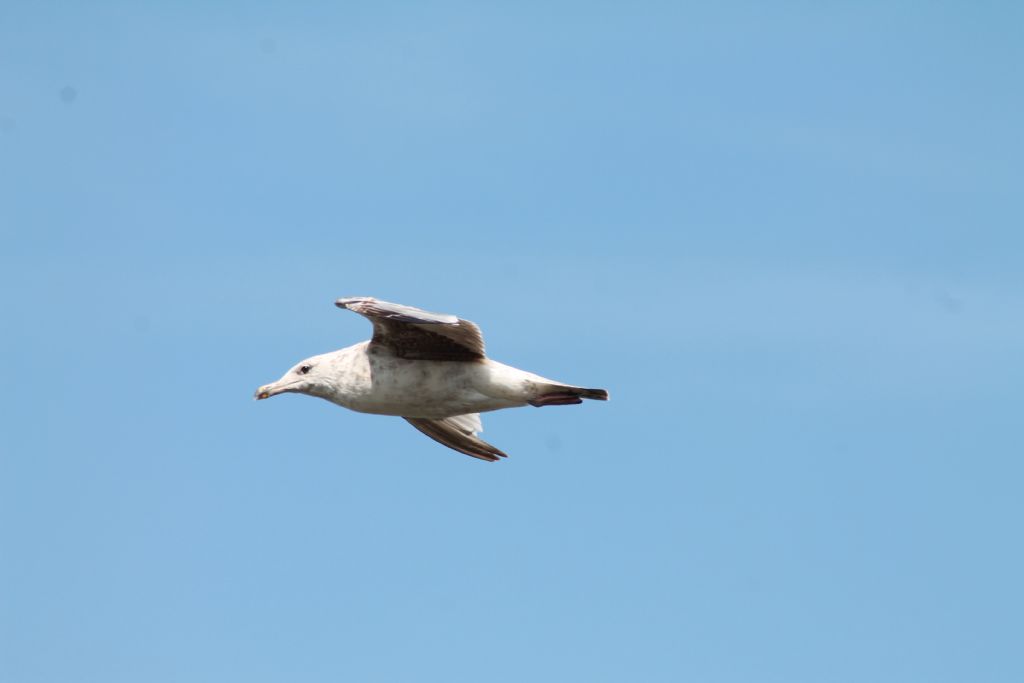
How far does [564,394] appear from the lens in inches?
1228

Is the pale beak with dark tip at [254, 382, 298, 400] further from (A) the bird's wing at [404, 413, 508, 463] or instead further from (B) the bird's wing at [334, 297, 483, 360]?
(A) the bird's wing at [404, 413, 508, 463]

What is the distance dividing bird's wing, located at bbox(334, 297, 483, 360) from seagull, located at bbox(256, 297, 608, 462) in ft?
0.05

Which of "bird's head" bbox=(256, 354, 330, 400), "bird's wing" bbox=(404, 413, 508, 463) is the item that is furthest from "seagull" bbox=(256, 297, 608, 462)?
"bird's wing" bbox=(404, 413, 508, 463)

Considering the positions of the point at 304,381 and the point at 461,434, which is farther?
the point at 461,434

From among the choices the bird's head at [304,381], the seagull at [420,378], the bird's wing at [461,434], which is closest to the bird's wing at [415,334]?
the seagull at [420,378]

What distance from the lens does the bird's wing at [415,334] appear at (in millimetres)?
30062

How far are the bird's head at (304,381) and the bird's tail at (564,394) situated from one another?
344cm

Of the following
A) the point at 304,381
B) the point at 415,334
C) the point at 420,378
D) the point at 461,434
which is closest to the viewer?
the point at 415,334

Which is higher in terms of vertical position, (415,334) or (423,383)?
(415,334)

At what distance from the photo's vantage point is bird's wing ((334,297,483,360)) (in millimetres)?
30062

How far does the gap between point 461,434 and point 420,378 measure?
13.8 ft

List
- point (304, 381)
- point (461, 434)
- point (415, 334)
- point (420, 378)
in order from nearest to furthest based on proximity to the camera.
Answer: point (415, 334) → point (420, 378) → point (304, 381) → point (461, 434)

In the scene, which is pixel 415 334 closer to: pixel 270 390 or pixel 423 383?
pixel 423 383

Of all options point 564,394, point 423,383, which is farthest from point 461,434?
point 564,394
